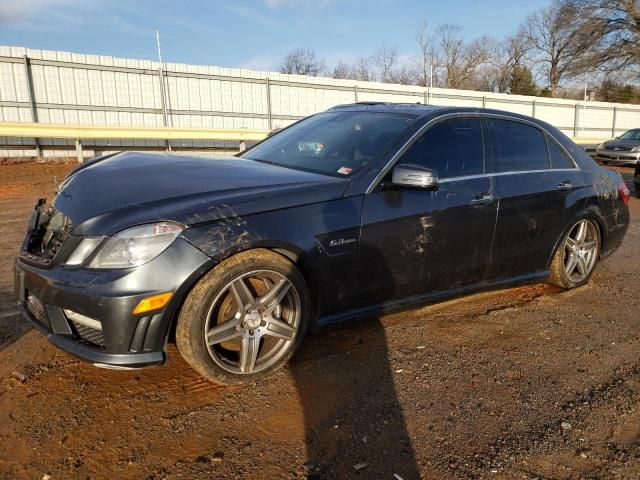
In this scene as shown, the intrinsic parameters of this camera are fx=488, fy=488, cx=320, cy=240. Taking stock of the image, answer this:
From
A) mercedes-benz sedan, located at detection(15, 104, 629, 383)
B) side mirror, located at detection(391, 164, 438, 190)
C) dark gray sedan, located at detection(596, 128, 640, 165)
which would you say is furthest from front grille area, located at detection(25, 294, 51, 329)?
dark gray sedan, located at detection(596, 128, 640, 165)

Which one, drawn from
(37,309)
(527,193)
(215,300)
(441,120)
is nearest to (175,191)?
(215,300)

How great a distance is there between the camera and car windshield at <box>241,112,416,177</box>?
3.30m

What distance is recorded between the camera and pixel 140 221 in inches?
94.2

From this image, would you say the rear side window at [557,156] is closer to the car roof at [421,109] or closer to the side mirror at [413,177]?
the car roof at [421,109]

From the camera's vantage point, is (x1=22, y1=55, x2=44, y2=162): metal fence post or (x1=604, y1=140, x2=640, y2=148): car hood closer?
(x1=22, y1=55, x2=44, y2=162): metal fence post

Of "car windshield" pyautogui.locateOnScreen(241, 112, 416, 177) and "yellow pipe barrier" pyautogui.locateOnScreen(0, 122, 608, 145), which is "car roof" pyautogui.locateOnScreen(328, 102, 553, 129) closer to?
"car windshield" pyautogui.locateOnScreen(241, 112, 416, 177)

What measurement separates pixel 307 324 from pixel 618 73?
43891 mm

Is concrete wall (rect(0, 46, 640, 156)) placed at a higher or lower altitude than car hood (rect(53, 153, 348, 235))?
higher

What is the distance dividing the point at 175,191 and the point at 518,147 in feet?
9.34

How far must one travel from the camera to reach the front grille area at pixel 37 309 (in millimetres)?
2555

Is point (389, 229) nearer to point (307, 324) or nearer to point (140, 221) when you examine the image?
point (307, 324)

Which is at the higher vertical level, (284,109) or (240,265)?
(284,109)

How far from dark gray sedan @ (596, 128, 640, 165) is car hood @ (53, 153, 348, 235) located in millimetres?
18357

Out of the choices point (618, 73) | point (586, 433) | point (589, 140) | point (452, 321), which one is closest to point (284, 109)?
point (589, 140)
